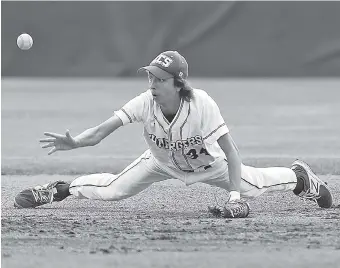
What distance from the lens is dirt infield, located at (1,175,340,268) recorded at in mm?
4031

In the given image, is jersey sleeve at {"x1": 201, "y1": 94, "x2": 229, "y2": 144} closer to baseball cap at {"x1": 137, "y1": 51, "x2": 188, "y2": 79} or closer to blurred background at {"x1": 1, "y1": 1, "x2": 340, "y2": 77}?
baseball cap at {"x1": 137, "y1": 51, "x2": 188, "y2": 79}

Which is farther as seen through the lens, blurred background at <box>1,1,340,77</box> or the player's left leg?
blurred background at <box>1,1,340,77</box>

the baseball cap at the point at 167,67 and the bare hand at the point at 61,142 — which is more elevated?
the baseball cap at the point at 167,67

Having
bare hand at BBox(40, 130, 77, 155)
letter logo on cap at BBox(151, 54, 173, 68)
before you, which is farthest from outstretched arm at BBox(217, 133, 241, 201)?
bare hand at BBox(40, 130, 77, 155)

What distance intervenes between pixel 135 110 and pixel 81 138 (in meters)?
0.37

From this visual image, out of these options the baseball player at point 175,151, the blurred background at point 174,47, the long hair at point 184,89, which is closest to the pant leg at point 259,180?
the baseball player at point 175,151

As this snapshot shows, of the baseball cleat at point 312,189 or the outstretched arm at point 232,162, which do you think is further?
the baseball cleat at point 312,189

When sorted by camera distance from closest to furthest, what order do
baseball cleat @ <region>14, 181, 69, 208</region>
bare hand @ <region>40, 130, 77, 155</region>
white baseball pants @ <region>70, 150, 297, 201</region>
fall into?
bare hand @ <region>40, 130, 77, 155</region>, white baseball pants @ <region>70, 150, 297, 201</region>, baseball cleat @ <region>14, 181, 69, 208</region>

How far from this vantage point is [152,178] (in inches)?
230

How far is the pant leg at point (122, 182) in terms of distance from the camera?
5793mm

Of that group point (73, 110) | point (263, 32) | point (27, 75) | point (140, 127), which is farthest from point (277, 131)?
point (27, 75)

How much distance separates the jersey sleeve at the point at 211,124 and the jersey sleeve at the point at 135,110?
0.35 meters

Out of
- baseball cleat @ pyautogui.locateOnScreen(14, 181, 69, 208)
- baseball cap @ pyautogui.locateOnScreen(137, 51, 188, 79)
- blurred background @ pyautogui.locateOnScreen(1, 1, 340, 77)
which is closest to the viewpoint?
baseball cap @ pyautogui.locateOnScreen(137, 51, 188, 79)

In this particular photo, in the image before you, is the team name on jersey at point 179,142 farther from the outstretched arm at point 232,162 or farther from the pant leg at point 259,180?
the pant leg at point 259,180
